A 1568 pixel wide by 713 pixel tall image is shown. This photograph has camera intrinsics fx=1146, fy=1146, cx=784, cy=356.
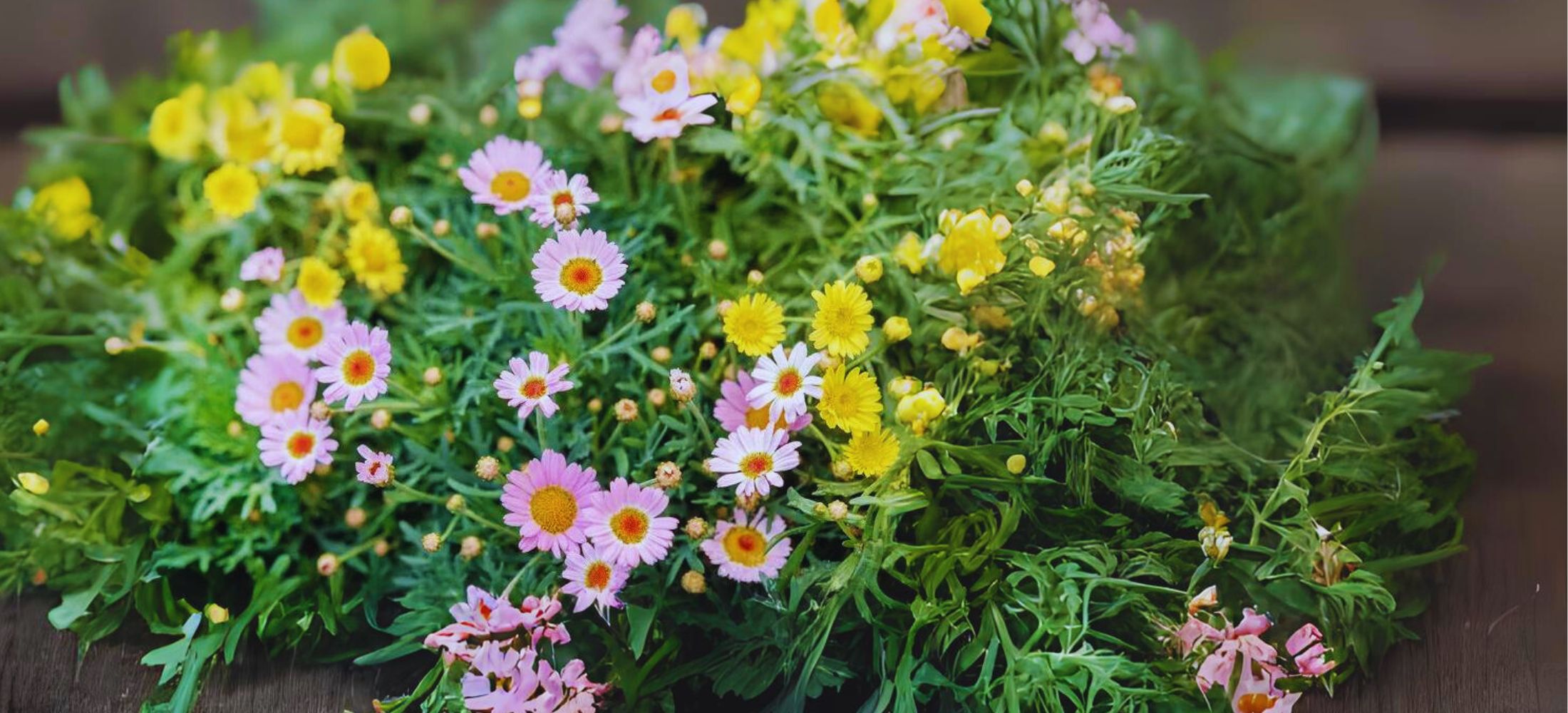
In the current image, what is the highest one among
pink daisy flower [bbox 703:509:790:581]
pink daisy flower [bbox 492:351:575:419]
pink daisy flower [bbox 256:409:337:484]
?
pink daisy flower [bbox 492:351:575:419]

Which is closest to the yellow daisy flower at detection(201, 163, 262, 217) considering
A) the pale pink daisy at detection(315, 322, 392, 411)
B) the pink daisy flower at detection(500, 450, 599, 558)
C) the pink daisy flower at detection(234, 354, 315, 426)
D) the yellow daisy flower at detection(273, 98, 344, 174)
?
the yellow daisy flower at detection(273, 98, 344, 174)

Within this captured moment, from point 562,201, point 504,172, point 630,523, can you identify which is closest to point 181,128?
point 504,172

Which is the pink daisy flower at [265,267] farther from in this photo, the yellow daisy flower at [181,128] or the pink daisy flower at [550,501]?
the pink daisy flower at [550,501]

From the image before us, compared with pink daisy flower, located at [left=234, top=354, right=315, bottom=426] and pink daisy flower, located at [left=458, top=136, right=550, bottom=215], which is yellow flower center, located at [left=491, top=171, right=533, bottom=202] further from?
pink daisy flower, located at [left=234, top=354, right=315, bottom=426]

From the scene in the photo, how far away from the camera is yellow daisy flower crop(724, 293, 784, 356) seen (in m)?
0.68

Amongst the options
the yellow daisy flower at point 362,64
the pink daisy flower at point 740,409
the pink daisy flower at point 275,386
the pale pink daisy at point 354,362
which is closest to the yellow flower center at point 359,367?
the pale pink daisy at point 354,362

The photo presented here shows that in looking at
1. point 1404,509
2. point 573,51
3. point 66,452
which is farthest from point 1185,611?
point 66,452

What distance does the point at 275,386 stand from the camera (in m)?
0.78

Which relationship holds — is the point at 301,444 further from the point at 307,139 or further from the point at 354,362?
the point at 307,139

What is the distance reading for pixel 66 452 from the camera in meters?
0.80

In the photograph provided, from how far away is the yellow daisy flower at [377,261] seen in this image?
83 cm

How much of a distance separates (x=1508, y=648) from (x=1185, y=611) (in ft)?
0.89

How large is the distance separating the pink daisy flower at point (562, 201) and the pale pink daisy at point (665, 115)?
0.09 m

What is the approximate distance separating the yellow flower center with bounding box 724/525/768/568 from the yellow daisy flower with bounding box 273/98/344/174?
1.46ft
